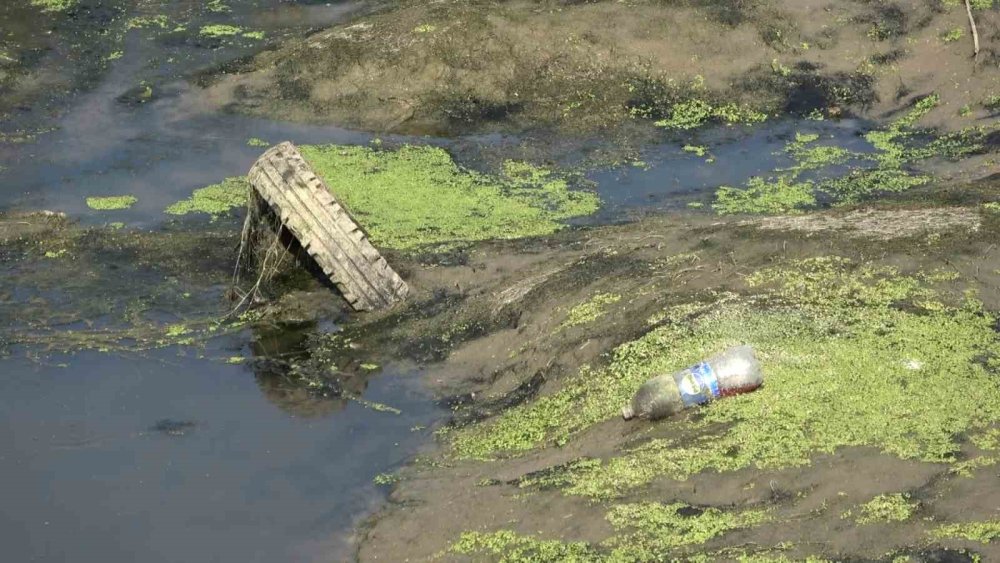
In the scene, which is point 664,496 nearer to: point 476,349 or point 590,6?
point 476,349

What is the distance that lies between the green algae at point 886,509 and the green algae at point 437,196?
5462 millimetres

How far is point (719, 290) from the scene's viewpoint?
9.24 metres

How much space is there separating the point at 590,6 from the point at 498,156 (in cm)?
304

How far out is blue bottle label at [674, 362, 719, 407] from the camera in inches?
312

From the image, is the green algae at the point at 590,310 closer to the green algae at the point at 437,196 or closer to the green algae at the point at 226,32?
the green algae at the point at 437,196

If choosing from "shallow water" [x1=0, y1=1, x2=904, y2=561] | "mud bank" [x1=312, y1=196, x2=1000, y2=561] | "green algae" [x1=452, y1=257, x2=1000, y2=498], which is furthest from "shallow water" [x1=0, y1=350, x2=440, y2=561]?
"green algae" [x1=452, y1=257, x2=1000, y2=498]

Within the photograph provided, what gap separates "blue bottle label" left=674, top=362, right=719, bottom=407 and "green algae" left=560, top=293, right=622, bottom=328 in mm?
1519

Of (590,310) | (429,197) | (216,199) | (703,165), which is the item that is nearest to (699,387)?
(590,310)

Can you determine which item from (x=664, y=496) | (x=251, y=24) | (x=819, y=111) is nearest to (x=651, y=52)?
(x=819, y=111)

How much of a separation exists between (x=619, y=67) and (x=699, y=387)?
7.75m

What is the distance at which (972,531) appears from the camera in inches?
252

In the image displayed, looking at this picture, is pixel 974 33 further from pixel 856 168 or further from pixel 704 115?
pixel 704 115

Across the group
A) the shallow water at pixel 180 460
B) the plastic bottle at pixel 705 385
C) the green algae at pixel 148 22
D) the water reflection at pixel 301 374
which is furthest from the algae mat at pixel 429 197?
the green algae at pixel 148 22

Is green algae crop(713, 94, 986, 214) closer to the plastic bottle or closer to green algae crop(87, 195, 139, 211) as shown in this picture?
the plastic bottle
